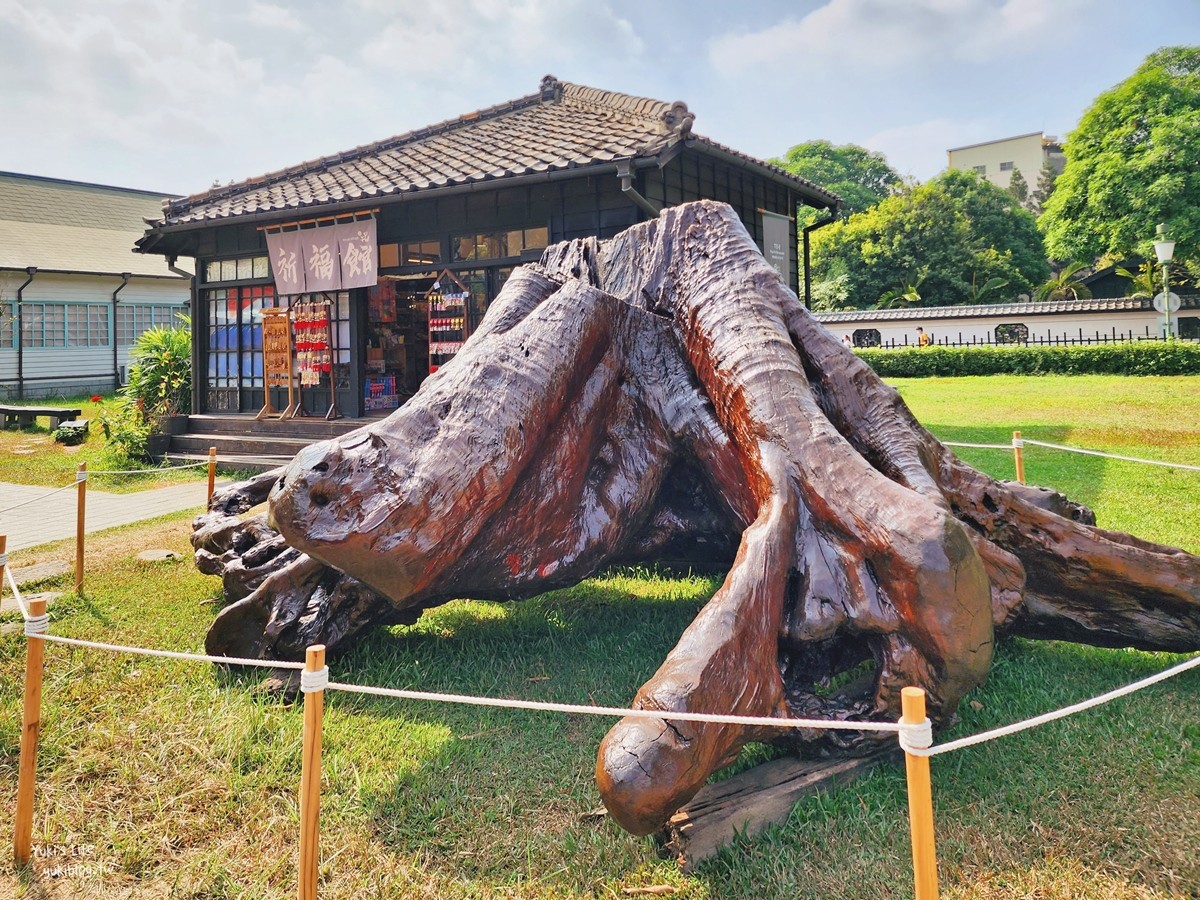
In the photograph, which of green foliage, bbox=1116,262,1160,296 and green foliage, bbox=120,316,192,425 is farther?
green foliage, bbox=1116,262,1160,296

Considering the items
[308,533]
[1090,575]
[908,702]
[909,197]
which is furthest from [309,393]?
[909,197]

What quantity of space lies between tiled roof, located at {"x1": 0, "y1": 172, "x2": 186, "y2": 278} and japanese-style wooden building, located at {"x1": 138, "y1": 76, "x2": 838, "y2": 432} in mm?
12158

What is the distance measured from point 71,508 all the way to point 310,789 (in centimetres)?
927

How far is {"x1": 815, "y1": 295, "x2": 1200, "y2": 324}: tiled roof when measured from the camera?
911 inches

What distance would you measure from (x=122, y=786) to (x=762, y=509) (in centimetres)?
275

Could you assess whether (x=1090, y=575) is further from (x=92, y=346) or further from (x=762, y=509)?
(x=92, y=346)

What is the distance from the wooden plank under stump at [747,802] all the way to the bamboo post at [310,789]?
3.52 ft

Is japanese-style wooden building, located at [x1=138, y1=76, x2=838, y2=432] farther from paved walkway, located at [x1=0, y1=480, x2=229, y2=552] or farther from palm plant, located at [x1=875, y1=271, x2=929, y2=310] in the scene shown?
palm plant, located at [x1=875, y1=271, x2=929, y2=310]

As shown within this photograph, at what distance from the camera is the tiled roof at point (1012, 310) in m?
23.1

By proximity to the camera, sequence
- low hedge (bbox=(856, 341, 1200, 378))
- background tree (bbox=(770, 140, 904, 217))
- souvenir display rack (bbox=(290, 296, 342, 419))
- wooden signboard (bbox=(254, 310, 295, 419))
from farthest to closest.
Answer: background tree (bbox=(770, 140, 904, 217)), low hedge (bbox=(856, 341, 1200, 378)), wooden signboard (bbox=(254, 310, 295, 419)), souvenir display rack (bbox=(290, 296, 342, 419))

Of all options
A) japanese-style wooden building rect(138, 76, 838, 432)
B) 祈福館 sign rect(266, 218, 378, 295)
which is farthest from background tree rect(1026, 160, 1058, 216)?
祈福館 sign rect(266, 218, 378, 295)

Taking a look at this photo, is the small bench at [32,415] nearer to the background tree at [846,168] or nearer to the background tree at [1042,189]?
the background tree at [846,168]

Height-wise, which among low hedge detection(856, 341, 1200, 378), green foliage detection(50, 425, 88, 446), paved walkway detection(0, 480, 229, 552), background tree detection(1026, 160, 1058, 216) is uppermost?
background tree detection(1026, 160, 1058, 216)

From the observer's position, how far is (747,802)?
275cm
